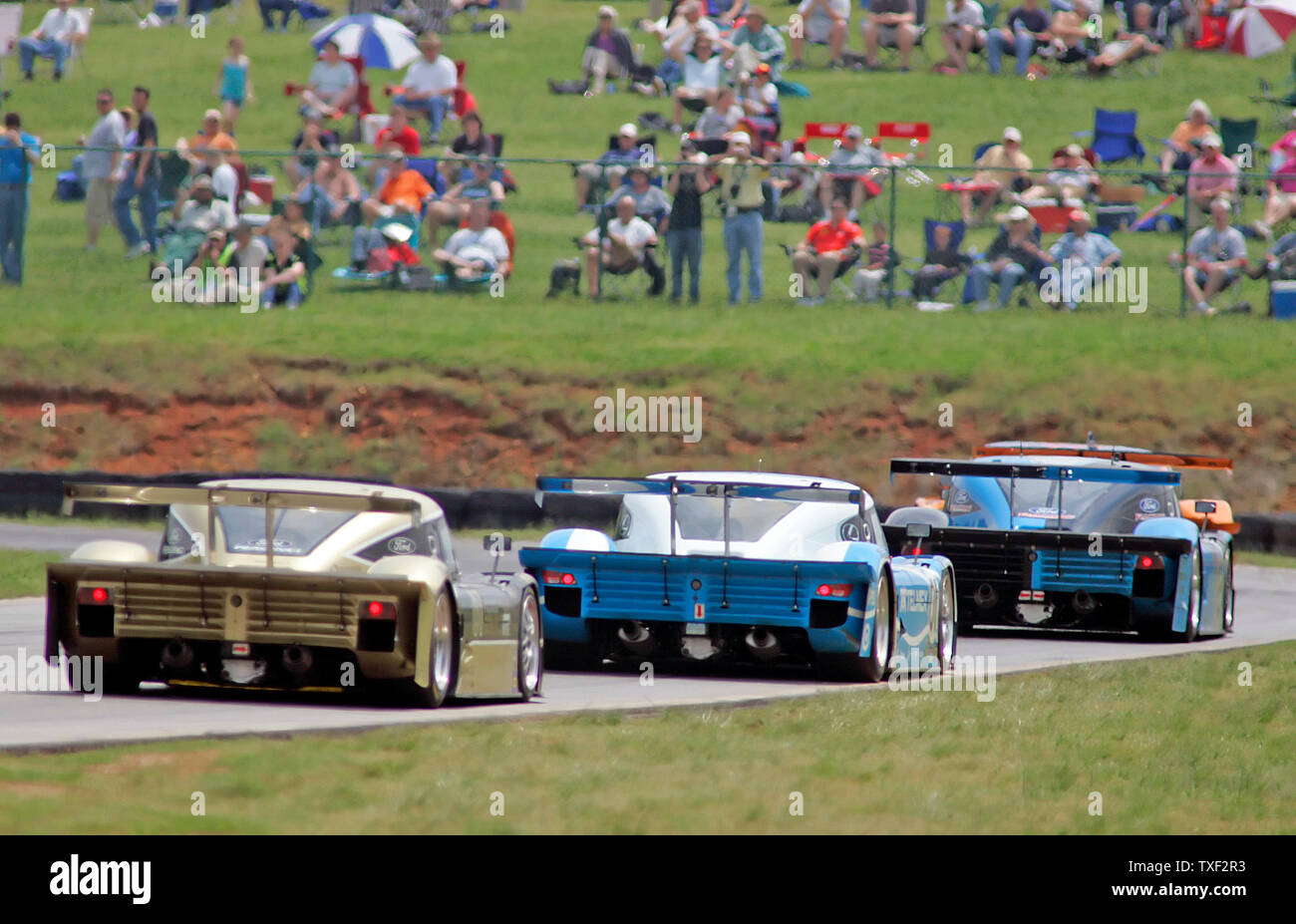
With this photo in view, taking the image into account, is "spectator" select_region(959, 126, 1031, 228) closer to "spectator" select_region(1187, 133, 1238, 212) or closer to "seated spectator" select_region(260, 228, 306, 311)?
"spectator" select_region(1187, 133, 1238, 212)

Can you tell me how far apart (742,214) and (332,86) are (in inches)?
376

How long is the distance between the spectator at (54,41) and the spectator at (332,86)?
7.56 meters

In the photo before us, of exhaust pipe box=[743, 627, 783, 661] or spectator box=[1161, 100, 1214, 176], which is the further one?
spectator box=[1161, 100, 1214, 176]

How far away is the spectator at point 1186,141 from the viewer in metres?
29.4

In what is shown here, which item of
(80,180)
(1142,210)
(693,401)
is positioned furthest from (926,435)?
(80,180)

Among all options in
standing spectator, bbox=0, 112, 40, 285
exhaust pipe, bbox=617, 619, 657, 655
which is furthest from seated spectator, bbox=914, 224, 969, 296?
exhaust pipe, bbox=617, 619, 657, 655

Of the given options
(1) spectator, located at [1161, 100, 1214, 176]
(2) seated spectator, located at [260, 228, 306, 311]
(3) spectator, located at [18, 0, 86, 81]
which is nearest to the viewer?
(2) seated spectator, located at [260, 228, 306, 311]

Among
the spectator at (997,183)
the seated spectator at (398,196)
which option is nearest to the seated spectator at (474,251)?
the seated spectator at (398,196)

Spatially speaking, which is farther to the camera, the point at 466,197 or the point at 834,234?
the point at 466,197

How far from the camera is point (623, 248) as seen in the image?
86.5 feet

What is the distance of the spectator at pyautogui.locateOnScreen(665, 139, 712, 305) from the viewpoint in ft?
83.8

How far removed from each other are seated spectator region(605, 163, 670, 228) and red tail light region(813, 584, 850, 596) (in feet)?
45.2

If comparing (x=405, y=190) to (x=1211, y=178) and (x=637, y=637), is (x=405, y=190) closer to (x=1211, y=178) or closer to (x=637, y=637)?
(x=1211, y=178)

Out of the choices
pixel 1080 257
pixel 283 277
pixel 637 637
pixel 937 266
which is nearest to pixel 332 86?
pixel 283 277
